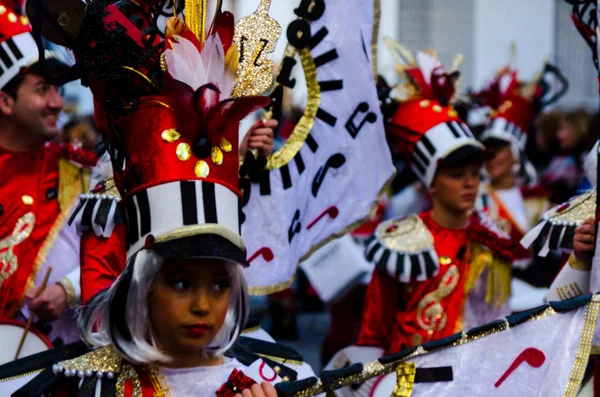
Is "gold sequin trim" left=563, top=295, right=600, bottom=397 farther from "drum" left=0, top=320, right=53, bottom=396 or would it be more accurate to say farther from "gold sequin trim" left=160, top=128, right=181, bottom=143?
"drum" left=0, top=320, right=53, bottom=396

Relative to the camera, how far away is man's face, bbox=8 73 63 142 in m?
5.34

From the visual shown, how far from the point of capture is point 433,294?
6043 millimetres

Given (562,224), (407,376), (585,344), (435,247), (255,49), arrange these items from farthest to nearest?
(435,247) < (562,224) < (255,49) < (585,344) < (407,376)

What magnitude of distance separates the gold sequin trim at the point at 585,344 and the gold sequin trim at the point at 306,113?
5.79 feet

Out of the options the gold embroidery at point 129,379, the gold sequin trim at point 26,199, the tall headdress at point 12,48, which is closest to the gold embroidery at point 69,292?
the gold sequin trim at point 26,199

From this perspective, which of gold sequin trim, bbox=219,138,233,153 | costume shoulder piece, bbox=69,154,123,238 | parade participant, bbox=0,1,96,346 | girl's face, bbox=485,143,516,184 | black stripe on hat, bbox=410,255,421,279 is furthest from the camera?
girl's face, bbox=485,143,516,184

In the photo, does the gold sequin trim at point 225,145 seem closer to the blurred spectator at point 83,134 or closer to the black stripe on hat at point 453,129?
the black stripe on hat at point 453,129

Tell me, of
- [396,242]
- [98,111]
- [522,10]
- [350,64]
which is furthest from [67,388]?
[522,10]

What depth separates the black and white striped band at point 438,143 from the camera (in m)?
6.16

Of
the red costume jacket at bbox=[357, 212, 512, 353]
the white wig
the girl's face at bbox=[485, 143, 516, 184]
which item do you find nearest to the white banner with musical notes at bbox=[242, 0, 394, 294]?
the red costume jacket at bbox=[357, 212, 512, 353]

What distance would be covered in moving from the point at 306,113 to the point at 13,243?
55.5 inches

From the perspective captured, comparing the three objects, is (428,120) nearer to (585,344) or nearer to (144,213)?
(585,344)

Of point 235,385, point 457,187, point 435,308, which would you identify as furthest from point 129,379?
point 457,187

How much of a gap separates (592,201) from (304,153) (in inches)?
49.2
